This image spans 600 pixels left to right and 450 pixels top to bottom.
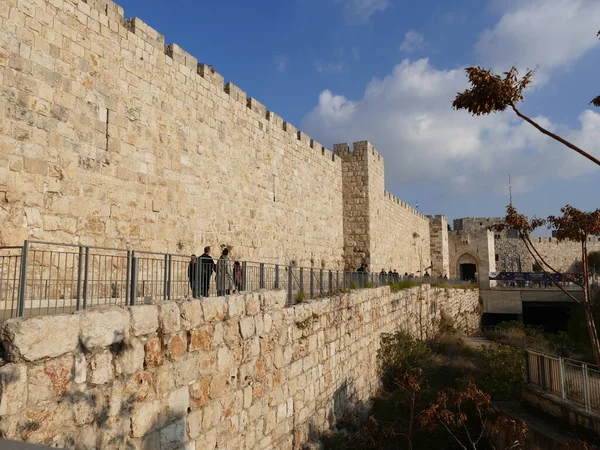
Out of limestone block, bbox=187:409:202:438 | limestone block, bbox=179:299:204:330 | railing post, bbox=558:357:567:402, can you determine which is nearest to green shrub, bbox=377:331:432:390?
railing post, bbox=558:357:567:402

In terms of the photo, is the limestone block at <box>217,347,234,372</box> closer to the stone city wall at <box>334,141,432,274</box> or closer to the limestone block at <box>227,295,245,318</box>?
the limestone block at <box>227,295,245,318</box>

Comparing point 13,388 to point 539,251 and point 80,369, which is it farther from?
point 539,251

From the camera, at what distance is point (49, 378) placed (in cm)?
299

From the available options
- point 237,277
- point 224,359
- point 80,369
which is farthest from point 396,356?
point 80,369

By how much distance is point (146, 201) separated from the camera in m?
8.37

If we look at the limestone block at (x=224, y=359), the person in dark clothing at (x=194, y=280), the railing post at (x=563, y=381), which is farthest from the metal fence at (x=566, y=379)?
the person in dark clothing at (x=194, y=280)

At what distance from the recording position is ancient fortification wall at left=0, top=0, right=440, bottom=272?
639cm

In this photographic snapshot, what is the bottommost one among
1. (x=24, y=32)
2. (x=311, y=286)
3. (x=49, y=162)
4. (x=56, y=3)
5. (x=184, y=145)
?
(x=311, y=286)

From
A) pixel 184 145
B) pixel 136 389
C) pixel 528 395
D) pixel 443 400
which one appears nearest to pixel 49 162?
pixel 184 145

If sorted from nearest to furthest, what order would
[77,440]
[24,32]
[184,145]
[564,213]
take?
[77,440] → [24,32] → [564,213] → [184,145]

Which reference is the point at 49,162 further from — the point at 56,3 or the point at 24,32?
the point at 56,3

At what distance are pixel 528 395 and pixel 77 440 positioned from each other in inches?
324

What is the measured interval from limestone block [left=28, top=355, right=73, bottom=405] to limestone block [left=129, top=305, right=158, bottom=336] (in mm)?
611

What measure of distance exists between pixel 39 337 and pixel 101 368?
0.58m
